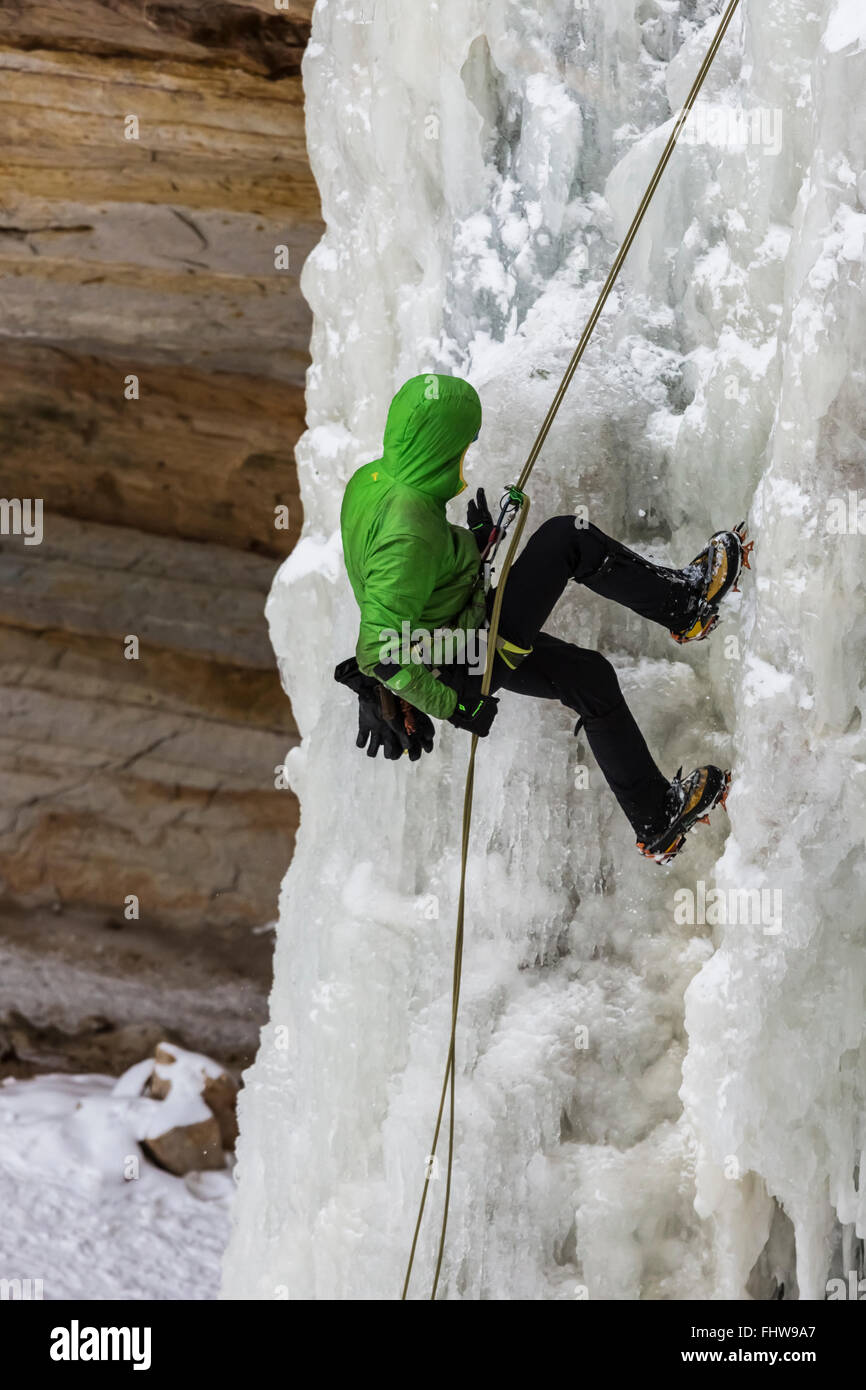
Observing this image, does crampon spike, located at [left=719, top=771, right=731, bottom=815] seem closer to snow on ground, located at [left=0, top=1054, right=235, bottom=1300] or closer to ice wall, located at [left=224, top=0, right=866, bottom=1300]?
ice wall, located at [left=224, top=0, right=866, bottom=1300]

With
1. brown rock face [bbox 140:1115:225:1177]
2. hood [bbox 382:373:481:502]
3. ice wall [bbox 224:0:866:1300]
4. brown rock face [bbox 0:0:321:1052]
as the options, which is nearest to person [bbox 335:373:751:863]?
hood [bbox 382:373:481:502]

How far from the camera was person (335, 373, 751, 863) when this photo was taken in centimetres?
305

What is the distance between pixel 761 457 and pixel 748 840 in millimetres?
827

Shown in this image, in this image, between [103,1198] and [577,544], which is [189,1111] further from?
[577,544]

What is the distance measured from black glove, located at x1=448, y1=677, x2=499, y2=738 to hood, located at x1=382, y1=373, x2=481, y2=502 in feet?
1.41

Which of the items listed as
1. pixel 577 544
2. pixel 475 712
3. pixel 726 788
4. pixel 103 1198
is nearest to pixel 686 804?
pixel 726 788

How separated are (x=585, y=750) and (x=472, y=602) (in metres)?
0.50

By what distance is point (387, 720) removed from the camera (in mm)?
3227

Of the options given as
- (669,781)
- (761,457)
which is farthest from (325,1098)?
(761,457)

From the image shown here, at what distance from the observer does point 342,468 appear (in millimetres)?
4238

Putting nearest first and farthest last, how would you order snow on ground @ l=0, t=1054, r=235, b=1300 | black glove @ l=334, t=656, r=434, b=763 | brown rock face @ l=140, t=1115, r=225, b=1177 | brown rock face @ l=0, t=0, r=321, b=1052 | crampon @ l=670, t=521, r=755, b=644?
crampon @ l=670, t=521, r=755, b=644, black glove @ l=334, t=656, r=434, b=763, snow on ground @ l=0, t=1054, r=235, b=1300, brown rock face @ l=0, t=0, r=321, b=1052, brown rock face @ l=140, t=1115, r=225, b=1177

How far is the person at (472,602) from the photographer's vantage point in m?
3.05

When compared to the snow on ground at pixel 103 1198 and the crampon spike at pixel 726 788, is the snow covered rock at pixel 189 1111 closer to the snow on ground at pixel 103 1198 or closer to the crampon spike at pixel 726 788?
the snow on ground at pixel 103 1198

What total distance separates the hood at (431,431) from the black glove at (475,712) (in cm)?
43
